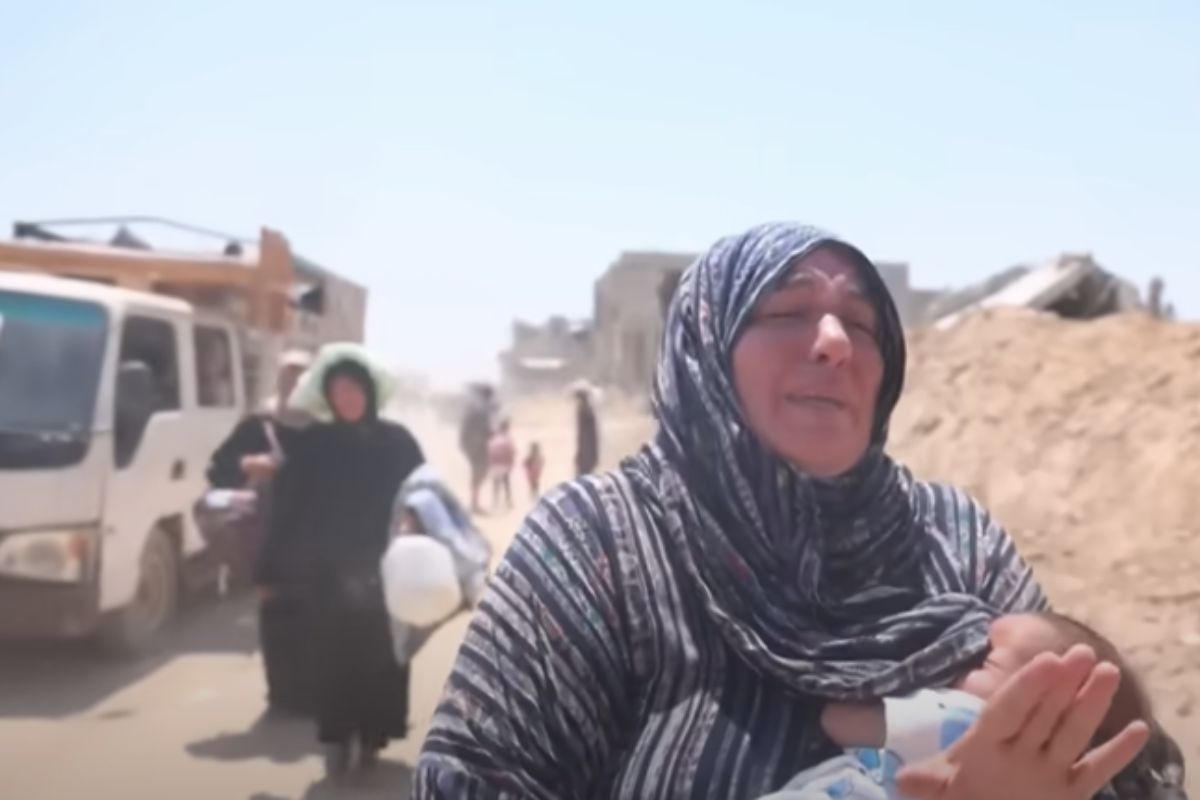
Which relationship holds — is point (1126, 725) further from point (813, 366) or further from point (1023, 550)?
point (1023, 550)

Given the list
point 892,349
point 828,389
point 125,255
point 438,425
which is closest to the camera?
point 828,389

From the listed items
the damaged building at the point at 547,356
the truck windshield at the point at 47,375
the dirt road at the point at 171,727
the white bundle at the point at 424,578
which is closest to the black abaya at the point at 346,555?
the dirt road at the point at 171,727

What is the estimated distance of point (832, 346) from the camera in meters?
1.59

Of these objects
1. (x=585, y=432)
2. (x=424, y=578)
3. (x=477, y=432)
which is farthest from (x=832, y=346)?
(x=477, y=432)

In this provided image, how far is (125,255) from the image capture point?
810 centimetres

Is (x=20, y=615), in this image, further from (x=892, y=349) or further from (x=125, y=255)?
(x=892, y=349)

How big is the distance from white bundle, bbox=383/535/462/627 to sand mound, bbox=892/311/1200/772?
333 centimetres

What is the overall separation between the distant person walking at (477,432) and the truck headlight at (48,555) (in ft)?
25.9

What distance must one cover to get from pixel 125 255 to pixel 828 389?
7189 mm

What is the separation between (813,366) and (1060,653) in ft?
1.32

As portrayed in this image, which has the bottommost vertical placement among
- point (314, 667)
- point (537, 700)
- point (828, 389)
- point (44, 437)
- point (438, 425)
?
point (438, 425)

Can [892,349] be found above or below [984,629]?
above

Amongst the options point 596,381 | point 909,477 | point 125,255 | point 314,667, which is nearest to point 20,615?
point 314,667

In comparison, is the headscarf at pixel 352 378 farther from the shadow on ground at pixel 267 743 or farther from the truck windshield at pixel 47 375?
the truck windshield at pixel 47 375
